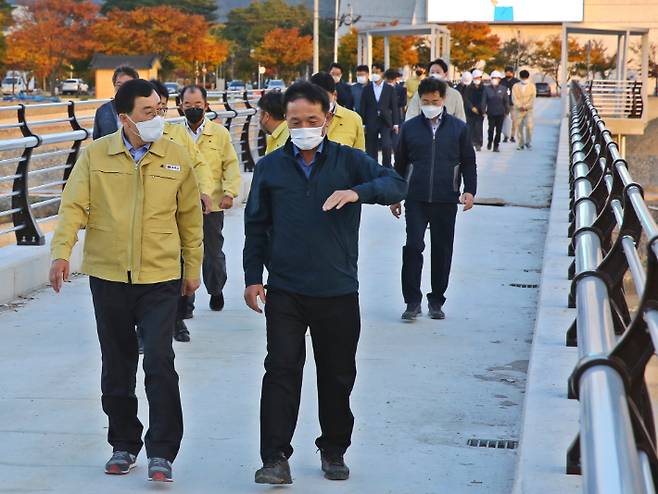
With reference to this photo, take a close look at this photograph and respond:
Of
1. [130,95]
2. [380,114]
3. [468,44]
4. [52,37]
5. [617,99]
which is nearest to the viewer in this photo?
[130,95]

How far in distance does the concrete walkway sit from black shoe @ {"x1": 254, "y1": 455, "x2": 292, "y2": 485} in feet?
0.19

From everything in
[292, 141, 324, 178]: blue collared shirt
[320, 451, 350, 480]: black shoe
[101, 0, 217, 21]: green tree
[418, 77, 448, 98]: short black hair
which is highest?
[101, 0, 217, 21]: green tree

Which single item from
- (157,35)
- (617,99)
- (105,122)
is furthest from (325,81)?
(157,35)

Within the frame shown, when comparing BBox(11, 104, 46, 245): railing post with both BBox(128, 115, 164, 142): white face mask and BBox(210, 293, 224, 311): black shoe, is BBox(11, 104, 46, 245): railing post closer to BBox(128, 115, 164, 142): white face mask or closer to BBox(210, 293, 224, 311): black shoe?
BBox(210, 293, 224, 311): black shoe

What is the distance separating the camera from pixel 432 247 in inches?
385

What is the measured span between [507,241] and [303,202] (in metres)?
8.81

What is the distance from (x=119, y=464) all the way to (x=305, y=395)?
1.78m

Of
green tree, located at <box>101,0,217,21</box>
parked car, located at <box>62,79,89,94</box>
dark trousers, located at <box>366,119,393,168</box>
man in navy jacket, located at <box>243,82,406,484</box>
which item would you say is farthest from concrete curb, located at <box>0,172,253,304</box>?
green tree, located at <box>101,0,217,21</box>

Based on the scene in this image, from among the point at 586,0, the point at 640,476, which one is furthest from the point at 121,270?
the point at 586,0

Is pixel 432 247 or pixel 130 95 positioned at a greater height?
pixel 130 95

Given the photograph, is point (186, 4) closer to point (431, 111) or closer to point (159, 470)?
point (431, 111)

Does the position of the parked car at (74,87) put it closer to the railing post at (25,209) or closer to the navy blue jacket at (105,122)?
the railing post at (25,209)

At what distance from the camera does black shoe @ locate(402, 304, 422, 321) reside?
31.4ft

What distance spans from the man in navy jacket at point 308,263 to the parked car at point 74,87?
97866mm
